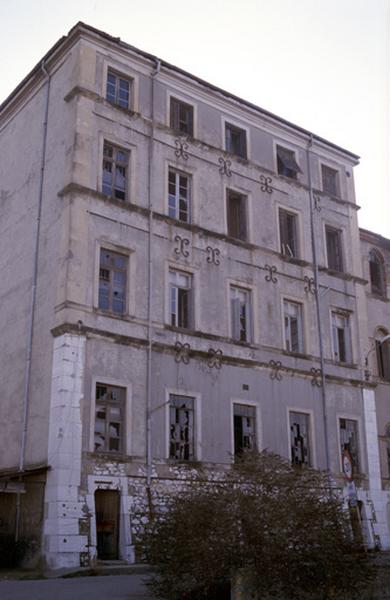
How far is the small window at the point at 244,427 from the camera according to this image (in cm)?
2458

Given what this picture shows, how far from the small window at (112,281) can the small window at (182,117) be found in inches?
248

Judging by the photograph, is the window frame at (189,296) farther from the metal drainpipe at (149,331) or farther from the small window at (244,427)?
the small window at (244,427)

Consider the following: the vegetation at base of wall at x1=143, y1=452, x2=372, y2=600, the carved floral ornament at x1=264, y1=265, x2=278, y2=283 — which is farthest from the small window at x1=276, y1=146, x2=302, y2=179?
the vegetation at base of wall at x1=143, y1=452, x2=372, y2=600

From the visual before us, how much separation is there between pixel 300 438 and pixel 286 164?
11183 millimetres

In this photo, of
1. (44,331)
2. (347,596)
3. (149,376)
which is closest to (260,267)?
(149,376)

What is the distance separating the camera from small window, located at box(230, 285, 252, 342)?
26016 mm

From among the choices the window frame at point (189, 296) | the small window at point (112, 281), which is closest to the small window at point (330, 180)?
the window frame at point (189, 296)

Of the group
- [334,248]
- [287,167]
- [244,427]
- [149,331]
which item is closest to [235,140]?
[287,167]

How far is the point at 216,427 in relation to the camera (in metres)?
23.9

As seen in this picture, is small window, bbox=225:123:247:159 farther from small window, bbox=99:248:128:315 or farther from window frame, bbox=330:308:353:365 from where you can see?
small window, bbox=99:248:128:315

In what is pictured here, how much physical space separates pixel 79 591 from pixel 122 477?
21.4 feet

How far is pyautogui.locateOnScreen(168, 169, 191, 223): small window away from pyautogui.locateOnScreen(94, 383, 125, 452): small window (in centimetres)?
705

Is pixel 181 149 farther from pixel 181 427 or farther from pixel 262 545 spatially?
pixel 262 545

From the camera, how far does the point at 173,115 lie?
1070 inches
